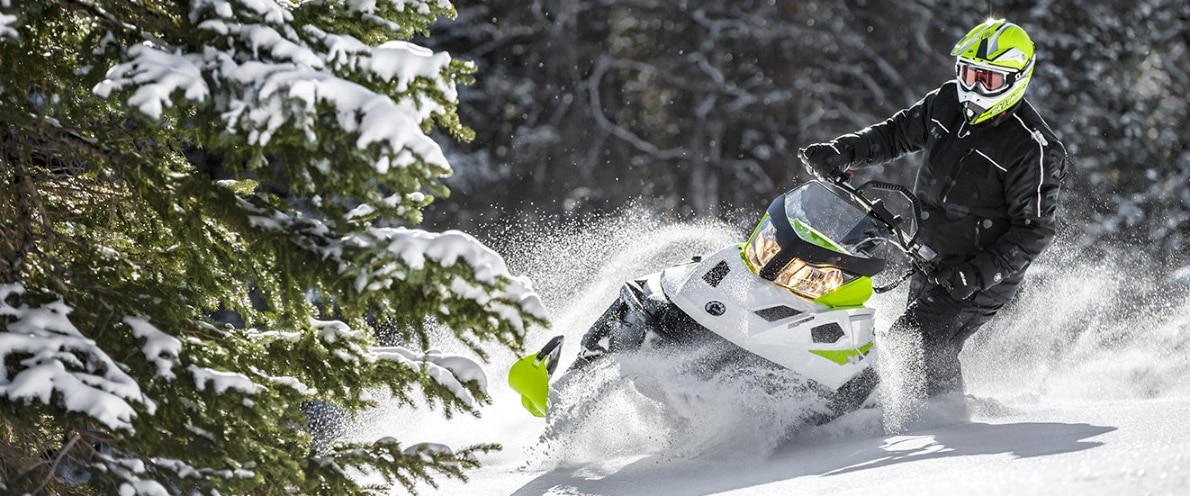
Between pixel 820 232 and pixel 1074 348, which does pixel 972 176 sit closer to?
pixel 820 232

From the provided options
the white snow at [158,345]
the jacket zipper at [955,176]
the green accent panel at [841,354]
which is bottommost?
the green accent panel at [841,354]

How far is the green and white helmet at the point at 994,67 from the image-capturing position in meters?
5.57

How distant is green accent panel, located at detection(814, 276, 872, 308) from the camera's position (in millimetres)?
5387

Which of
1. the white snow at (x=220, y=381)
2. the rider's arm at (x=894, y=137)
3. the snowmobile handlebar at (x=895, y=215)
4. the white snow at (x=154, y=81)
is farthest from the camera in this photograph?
the rider's arm at (x=894, y=137)

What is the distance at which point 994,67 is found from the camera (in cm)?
555

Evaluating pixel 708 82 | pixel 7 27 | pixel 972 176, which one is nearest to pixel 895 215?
pixel 972 176

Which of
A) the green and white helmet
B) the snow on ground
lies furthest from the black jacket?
the snow on ground

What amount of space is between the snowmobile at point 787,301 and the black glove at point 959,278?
0.14 meters

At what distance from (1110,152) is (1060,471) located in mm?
15264

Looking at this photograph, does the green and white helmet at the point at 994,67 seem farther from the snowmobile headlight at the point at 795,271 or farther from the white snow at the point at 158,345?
the white snow at the point at 158,345

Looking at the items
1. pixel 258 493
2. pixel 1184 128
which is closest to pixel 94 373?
pixel 258 493

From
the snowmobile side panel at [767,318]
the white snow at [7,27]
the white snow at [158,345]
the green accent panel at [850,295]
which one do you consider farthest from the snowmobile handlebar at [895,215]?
the white snow at [7,27]

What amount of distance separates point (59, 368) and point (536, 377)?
84.8 inches

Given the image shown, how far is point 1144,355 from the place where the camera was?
24.9 ft
